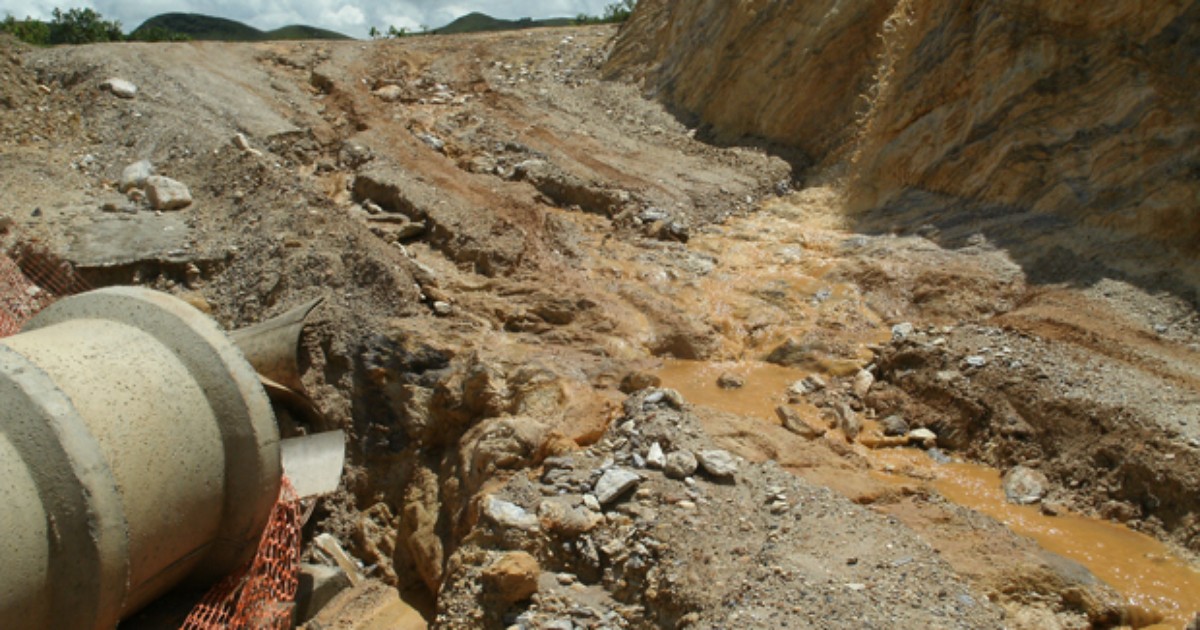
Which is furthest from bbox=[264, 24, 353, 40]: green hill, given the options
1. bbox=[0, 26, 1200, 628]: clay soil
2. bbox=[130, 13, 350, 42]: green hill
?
bbox=[0, 26, 1200, 628]: clay soil

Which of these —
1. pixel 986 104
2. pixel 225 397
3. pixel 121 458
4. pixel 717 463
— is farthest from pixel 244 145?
pixel 986 104

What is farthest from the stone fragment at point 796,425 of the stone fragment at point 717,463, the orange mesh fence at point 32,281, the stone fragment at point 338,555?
the orange mesh fence at point 32,281

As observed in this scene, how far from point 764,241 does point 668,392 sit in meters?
4.52

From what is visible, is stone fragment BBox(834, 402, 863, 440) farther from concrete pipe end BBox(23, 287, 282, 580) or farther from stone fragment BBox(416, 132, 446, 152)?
stone fragment BBox(416, 132, 446, 152)

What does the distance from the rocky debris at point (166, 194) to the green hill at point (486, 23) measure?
Answer: 509 inches

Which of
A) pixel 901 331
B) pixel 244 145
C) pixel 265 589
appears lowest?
pixel 265 589

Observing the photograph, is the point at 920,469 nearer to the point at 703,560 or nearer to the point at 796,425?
the point at 796,425

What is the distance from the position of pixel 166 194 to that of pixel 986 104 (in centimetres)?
800

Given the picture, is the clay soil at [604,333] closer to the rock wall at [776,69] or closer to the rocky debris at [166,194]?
the rocky debris at [166,194]

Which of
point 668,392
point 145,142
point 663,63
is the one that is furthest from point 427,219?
point 663,63

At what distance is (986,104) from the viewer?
9.62 m

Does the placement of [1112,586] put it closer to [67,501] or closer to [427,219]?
[67,501]

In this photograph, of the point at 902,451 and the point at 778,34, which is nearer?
the point at 902,451

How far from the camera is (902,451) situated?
22.2ft
